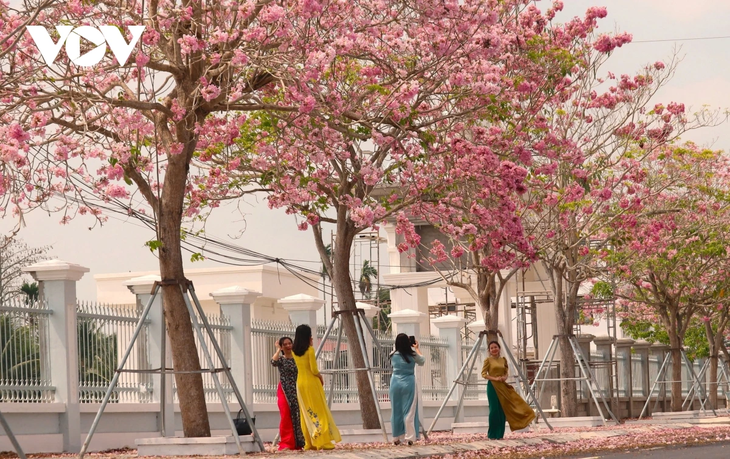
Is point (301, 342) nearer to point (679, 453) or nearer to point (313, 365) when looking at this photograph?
point (313, 365)

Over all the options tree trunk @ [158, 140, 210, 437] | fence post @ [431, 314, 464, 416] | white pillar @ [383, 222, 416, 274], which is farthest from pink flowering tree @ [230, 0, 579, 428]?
white pillar @ [383, 222, 416, 274]

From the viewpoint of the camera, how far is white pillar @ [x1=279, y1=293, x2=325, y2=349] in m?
20.1

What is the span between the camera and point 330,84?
13.6 metres

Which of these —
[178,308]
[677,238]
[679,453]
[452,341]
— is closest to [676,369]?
[677,238]

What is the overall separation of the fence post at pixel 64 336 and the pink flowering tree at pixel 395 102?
9.64 feet

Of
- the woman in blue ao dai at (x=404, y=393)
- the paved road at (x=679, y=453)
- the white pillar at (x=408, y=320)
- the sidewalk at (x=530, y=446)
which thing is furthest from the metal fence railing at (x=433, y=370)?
the paved road at (x=679, y=453)

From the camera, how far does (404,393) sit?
1694 centimetres

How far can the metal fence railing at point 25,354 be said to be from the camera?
13.8 metres

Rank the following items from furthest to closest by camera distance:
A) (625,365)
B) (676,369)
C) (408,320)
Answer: (625,365)
(676,369)
(408,320)

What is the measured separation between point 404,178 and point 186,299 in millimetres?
5160

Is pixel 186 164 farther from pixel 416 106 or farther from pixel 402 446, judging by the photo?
pixel 402 446

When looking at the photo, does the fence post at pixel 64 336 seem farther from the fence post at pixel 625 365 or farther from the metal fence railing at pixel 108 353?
the fence post at pixel 625 365

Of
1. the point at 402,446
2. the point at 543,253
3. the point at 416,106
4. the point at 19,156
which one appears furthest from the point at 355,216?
the point at 543,253

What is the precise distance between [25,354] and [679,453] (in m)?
7.77
